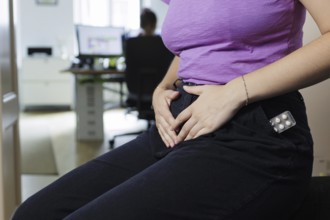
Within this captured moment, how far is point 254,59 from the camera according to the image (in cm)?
79

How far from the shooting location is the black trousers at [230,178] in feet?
2.22

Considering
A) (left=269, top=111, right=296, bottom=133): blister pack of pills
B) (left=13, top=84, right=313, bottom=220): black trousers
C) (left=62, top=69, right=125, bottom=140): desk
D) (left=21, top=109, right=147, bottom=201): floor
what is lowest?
(left=21, top=109, right=147, bottom=201): floor

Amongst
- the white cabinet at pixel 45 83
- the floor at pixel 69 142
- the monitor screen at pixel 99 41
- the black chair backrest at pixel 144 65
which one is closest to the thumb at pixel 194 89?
the floor at pixel 69 142

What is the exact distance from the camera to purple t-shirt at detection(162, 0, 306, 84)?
0.77m

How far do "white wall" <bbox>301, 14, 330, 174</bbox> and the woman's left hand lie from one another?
0.71m

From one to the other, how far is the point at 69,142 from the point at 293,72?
12.5ft

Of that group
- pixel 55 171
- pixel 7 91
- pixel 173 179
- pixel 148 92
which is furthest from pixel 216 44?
pixel 148 92

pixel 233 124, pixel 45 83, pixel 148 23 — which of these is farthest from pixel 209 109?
pixel 45 83

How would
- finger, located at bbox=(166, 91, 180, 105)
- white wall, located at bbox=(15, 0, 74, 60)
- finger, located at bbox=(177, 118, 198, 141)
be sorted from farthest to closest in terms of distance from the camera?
1. white wall, located at bbox=(15, 0, 74, 60)
2. finger, located at bbox=(166, 91, 180, 105)
3. finger, located at bbox=(177, 118, 198, 141)

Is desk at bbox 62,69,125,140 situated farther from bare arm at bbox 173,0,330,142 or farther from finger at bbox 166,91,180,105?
bare arm at bbox 173,0,330,142

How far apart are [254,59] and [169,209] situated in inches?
12.2

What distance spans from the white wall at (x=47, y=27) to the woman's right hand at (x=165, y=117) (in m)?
6.19

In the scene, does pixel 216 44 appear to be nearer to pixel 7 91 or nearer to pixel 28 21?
pixel 7 91

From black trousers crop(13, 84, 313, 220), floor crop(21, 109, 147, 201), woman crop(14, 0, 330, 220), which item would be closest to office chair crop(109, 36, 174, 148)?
floor crop(21, 109, 147, 201)
